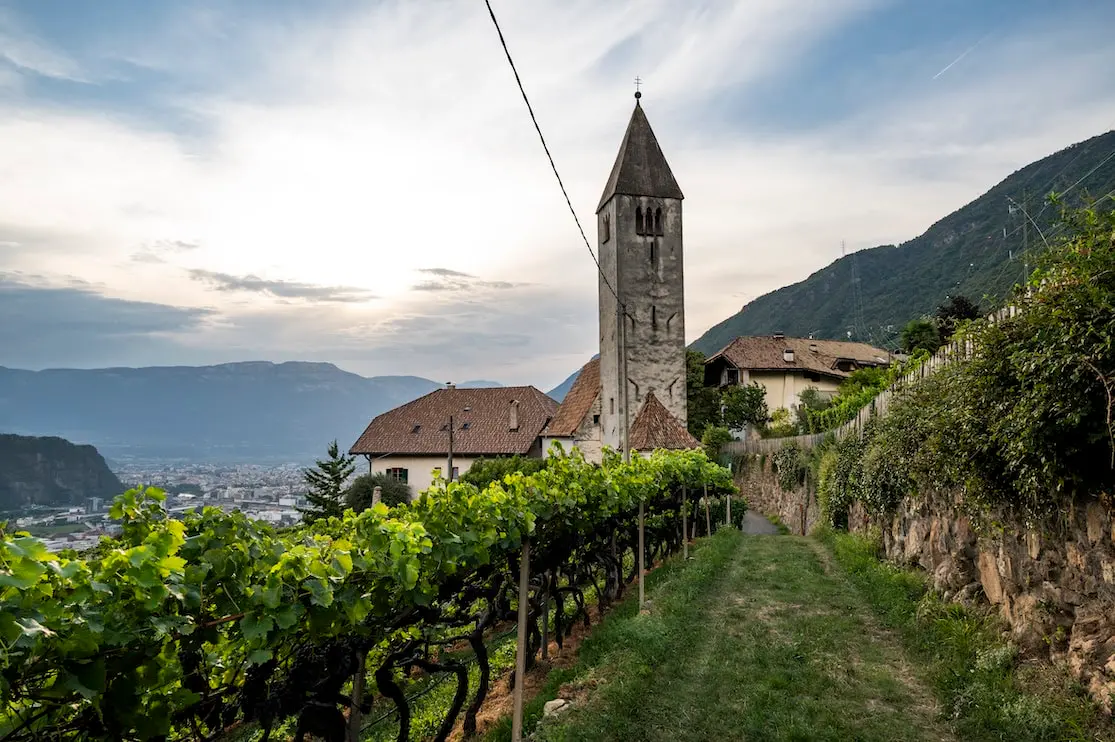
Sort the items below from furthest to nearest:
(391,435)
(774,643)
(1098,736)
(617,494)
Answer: (391,435) < (617,494) < (774,643) < (1098,736)

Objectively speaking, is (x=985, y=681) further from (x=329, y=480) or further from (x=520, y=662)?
(x=329, y=480)

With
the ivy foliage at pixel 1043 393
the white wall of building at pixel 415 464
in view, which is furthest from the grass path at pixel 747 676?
the white wall of building at pixel 415 464

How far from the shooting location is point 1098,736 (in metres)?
4.68

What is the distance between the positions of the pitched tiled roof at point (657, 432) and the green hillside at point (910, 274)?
15353mm

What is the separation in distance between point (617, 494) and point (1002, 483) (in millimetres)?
4298

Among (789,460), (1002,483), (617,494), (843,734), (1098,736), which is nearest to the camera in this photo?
(1098,736)

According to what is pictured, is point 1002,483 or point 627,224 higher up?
point 627,224

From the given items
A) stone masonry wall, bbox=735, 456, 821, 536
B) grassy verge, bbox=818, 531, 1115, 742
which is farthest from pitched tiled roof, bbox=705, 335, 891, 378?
grassy verge, bbox=818, 531, 1115, 742

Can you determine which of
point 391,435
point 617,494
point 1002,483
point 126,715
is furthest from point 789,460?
point 391,435

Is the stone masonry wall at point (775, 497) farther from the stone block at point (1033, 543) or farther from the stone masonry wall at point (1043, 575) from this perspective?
the stone block at point (1033, 543)

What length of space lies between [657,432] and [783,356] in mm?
20891

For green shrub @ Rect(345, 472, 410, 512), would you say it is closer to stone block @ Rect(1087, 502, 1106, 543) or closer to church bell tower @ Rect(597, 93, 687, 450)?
church bell tower @ Rect(597, 93, 687, 450)

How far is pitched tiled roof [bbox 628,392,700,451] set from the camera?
1175 inches

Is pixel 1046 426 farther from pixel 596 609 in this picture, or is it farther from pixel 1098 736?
pixel 596 609
